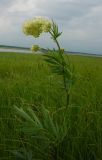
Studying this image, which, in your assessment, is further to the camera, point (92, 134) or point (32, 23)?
point (92, 134)

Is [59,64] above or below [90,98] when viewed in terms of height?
above

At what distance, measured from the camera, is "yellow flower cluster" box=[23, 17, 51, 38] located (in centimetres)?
180

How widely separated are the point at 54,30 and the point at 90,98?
1.30 metres

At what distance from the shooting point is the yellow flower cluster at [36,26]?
1.80 m

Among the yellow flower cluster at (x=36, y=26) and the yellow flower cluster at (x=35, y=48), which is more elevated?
the yellow flower cluster at (x=36, y=26)

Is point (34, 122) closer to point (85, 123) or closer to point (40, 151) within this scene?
point (40, 151)

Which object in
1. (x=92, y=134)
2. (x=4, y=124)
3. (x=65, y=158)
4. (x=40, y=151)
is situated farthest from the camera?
(x=4, y=124)

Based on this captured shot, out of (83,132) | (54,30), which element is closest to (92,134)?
(83,132)

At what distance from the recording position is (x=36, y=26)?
1.81 metres

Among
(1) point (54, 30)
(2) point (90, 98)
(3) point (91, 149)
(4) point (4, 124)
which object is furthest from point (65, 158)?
(2) point (90, 98)

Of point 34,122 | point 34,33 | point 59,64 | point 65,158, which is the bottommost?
point 65,158

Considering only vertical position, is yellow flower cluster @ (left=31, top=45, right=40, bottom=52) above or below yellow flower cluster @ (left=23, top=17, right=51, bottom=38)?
below

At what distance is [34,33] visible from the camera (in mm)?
1810

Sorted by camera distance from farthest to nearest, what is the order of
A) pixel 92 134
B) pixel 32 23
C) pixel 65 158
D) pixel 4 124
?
pixel 4 124 → pixel 92 134 → pixel 65 158 → pixel 32 23
